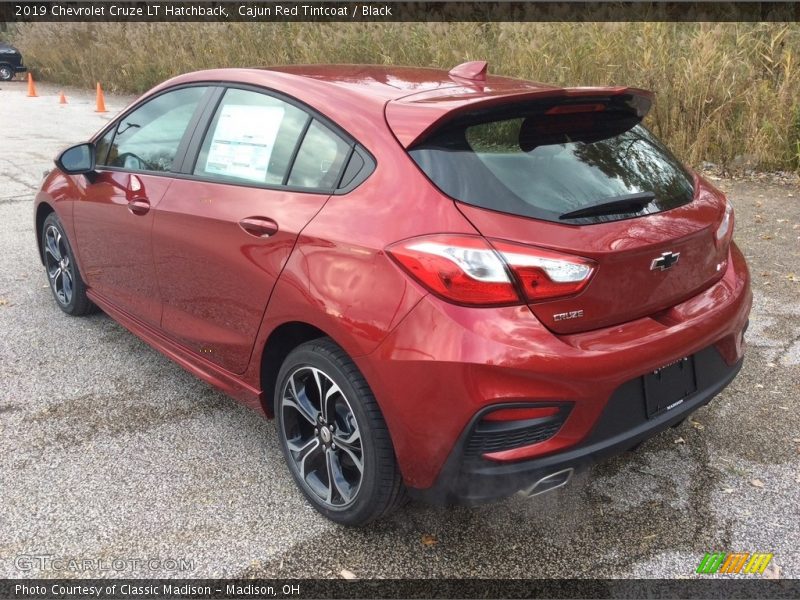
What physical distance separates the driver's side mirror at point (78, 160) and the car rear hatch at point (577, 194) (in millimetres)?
2193

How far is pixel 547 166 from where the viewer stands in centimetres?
237

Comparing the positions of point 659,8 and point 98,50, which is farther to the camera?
point 98,50

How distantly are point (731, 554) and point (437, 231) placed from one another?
1590mm

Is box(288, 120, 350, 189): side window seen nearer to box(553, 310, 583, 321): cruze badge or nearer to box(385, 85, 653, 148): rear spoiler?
box(385, 85, 653, 148): rear spoiler

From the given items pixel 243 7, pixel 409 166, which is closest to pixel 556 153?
pixel 409 166

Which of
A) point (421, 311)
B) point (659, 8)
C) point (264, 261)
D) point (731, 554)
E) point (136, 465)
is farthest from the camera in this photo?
point (659, 8)

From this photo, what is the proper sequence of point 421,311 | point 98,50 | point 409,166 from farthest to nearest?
point 98,50 → point 409,166 → point 421,311

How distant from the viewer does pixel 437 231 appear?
2.18 m

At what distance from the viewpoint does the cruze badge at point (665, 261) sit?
2.31 meters

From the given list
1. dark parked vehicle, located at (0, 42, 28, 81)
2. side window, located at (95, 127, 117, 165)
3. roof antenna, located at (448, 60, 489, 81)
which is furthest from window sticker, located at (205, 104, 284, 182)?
dark parked vehicle, located at (0, 42, 28, 81)

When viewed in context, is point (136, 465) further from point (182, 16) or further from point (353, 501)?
point (182, 16)

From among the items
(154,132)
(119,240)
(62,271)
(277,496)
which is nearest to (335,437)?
(277,496)

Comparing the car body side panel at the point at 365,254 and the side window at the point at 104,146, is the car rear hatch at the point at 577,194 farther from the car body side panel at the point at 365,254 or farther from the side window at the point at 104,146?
the side window at the point at 104,146

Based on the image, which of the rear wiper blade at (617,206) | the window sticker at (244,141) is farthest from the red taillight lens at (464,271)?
the window sticker at (244,141)
